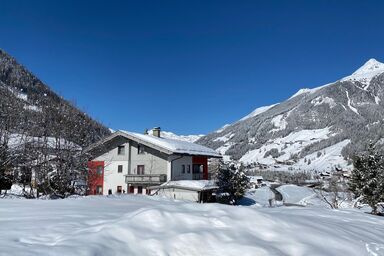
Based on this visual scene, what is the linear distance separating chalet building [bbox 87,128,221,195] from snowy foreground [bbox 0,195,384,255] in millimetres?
27854

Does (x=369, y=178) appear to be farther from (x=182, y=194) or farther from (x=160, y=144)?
(x=160, y=144)

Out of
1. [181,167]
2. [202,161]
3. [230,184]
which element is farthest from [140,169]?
[230,184]

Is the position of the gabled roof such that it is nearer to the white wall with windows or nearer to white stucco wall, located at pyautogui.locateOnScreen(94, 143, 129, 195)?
the white wall with windows

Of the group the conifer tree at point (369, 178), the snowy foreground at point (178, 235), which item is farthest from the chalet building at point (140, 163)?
the snowy foreground at point (178, 235)

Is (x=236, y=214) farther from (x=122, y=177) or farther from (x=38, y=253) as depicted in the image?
(x=122, y=177)

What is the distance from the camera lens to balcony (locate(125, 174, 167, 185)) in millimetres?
33875

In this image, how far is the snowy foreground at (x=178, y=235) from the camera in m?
4.28

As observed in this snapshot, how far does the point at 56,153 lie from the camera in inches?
684

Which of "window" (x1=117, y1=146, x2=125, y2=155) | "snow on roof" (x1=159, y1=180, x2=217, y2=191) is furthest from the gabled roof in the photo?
"snow on roof" (x1=159, y1=180, x2=217, y2=191)

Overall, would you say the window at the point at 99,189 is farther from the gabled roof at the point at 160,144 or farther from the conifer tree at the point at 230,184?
the conifer tree at the point at 230,184

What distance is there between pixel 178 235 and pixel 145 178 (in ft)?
99.5

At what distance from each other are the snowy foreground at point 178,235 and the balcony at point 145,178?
2790 centimetres

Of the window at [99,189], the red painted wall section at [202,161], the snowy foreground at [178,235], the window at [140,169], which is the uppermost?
the red painted wall section at [202,161]

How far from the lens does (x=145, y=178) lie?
34500 mm
